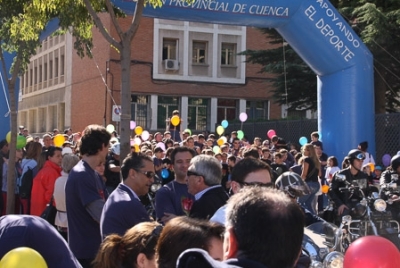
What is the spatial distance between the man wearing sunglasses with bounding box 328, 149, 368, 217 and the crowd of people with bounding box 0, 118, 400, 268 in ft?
0.06

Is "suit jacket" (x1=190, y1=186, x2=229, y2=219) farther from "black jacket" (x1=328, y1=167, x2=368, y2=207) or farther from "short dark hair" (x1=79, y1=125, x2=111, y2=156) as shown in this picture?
"black jacket" (x1=328, y1=167, x2=368, y2=207)

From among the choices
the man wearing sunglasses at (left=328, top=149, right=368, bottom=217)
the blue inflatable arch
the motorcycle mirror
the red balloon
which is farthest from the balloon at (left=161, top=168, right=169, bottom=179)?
the red balloon

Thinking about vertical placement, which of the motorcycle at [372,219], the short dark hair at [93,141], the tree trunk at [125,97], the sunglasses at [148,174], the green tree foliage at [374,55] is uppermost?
the green tree foliage at [374,55]

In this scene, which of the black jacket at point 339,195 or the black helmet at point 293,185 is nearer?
the black helmet at point 293,185

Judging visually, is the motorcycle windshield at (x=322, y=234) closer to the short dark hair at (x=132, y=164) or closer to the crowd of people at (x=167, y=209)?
the crowd of people at (x=167, y=209)

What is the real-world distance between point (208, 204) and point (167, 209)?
1.05m

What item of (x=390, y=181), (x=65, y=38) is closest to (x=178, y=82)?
(x=65, y=38)

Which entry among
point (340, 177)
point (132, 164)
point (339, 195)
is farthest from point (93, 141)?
point (339, 195)

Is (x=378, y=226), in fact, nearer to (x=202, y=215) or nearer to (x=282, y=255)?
(x=202, y=215)

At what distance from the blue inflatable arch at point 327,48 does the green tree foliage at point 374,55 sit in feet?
15.0

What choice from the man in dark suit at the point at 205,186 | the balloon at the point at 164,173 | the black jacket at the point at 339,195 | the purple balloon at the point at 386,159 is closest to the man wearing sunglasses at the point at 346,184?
the black jacket at the point at 339,195

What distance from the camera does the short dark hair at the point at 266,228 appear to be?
80.8 inches

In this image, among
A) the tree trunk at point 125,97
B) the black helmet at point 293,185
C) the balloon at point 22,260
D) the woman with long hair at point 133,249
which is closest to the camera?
the balloon at point 22,260

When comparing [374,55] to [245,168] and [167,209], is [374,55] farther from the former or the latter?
[245,168]
